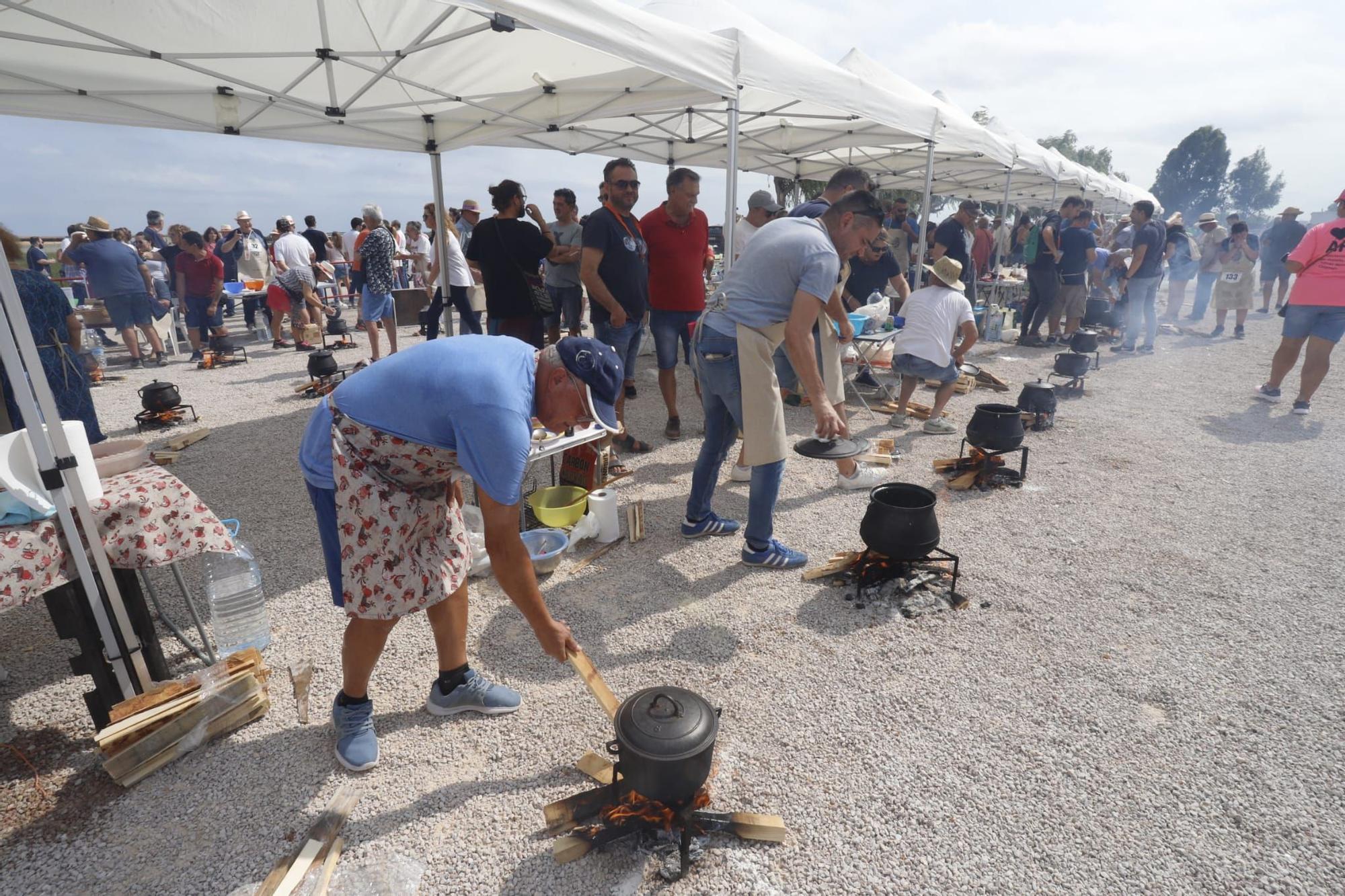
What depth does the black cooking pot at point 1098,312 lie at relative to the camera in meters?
9.88

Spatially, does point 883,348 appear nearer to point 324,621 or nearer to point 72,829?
point 324,621

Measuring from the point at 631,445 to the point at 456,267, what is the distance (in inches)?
130

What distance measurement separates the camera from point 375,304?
26.0 ft

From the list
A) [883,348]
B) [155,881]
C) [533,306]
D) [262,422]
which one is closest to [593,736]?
[155,881]

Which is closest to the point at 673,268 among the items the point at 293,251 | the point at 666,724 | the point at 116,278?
the point at 666,724

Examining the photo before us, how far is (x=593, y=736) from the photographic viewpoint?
2451 mm

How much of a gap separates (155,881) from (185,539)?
3.75 feet

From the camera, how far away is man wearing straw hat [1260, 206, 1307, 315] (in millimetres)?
11789

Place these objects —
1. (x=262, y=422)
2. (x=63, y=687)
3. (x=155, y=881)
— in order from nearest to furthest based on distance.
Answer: (x=155, y=881)
(x=63, y=687)
(x=262, y=422)

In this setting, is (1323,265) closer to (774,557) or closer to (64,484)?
(774,557)

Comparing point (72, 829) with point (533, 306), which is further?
point (533, 306)

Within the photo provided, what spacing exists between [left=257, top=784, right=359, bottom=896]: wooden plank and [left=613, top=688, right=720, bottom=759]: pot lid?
3.32ft

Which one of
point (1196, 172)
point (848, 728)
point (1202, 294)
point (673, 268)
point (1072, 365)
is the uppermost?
point (1196, 172)

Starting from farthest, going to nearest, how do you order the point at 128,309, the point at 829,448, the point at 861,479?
1. the point at 128,309
2. the point at 861,479
3. the point at 829,448
